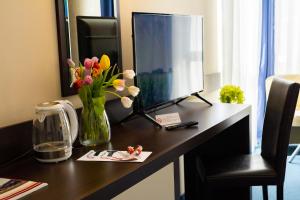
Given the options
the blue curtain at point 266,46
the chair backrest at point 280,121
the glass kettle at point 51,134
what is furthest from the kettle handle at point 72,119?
the blue curtain at point 266,46

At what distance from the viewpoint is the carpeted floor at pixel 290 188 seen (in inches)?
113

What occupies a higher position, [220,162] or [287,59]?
[287,59]

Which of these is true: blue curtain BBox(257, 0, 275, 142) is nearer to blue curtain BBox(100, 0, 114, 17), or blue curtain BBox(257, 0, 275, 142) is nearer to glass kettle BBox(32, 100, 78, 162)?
blue curtain BBox(100, 0, 114, 17)

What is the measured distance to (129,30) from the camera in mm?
2252

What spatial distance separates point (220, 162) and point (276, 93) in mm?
476

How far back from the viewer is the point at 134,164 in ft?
4.44

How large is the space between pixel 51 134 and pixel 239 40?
272 cm

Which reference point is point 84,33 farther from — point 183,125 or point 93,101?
point 183,125

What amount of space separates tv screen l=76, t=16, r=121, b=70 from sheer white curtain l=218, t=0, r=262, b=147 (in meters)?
1.86

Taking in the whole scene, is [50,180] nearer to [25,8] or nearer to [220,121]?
[25,8]

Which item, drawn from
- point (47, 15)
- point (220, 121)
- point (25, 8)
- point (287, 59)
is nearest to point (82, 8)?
point (47, 15)

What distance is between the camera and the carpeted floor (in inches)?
113

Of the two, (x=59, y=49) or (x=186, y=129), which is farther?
(x=186, y=129)

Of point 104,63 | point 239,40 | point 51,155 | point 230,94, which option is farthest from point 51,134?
point 239,40
